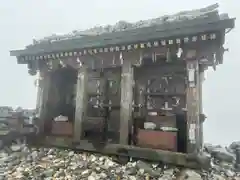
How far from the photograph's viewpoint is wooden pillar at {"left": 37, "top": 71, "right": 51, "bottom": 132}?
30.6 ft

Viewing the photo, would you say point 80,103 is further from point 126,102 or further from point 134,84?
point 134,84

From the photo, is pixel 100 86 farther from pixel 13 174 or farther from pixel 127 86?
pixel 13 174

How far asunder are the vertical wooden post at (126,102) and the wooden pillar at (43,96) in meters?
3.77

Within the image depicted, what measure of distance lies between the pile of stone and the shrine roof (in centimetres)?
411

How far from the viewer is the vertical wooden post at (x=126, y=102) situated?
753 centimetres

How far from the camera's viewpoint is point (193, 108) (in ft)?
22.2

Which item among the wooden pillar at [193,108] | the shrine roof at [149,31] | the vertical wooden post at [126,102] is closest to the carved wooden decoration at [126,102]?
the vertical wooden post at [126,102]

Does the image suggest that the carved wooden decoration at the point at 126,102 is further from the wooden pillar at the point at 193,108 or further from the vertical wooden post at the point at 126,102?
the wooden pillar at the point at 193,108

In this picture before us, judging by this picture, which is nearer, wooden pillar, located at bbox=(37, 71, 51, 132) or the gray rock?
the gray rock

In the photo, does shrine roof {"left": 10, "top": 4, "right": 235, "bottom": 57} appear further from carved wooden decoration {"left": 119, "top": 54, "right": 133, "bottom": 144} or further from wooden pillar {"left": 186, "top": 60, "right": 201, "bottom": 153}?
wooden pillar {"left": 186, "top": 60, "right": 201, "bottom": 153}

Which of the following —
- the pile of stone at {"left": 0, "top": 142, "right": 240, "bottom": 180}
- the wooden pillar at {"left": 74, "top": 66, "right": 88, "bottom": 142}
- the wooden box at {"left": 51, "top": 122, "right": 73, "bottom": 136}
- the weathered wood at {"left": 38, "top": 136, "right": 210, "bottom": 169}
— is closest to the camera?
the pile of stone at {"left": 0, "top": 142, "right": 240, "bottom": 180}

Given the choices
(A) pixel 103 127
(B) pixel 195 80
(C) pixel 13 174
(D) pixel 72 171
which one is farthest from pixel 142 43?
(C) pixel 13 174

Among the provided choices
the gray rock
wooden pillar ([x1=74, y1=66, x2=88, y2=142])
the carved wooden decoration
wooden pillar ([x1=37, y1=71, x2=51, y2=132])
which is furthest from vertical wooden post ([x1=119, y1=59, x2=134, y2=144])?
the gray rock

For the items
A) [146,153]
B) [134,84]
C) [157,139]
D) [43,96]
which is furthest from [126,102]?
[43,96]
